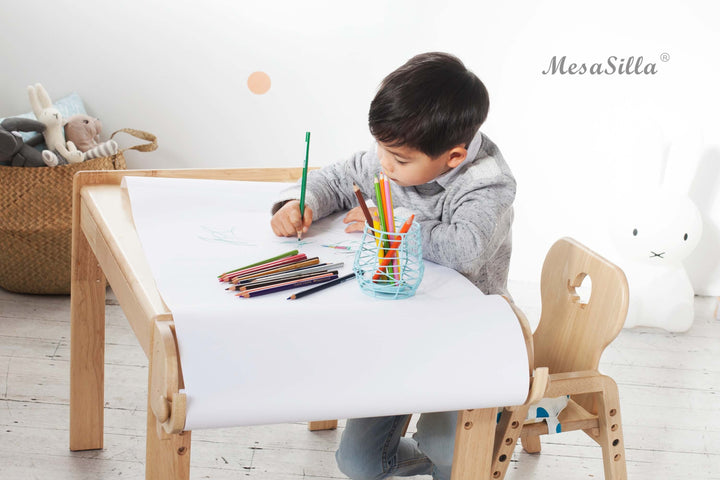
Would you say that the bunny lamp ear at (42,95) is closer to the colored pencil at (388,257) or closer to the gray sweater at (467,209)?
the gray sweater at (467,209)

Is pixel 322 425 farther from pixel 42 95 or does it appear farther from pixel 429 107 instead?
pixel 42 95

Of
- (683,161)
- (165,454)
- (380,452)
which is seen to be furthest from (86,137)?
(683,161)

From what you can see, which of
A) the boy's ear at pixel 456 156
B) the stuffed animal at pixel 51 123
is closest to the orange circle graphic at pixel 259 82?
the stuffed animal at pixel 51 123

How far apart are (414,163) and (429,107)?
0.26 ft

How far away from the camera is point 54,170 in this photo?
200cm

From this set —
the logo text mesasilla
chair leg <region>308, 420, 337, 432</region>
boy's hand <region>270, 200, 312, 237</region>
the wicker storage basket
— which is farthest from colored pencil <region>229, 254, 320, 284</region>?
Answer: the logo text mesasilla

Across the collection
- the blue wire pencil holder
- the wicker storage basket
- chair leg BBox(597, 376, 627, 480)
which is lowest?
the wicker storage basket

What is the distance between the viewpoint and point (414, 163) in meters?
1.01

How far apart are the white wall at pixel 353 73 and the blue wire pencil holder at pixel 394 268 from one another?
1490 mm

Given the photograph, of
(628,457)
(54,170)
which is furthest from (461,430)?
(54,170)

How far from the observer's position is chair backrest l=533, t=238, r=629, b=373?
109 cm

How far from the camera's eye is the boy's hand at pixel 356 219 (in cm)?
116

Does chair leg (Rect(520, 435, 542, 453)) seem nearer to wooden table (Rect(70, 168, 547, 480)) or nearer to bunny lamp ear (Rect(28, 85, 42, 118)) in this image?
wooden table (Rect(70, 168, 547, 480))

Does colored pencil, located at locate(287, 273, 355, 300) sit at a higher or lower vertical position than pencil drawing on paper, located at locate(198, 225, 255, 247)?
higher
